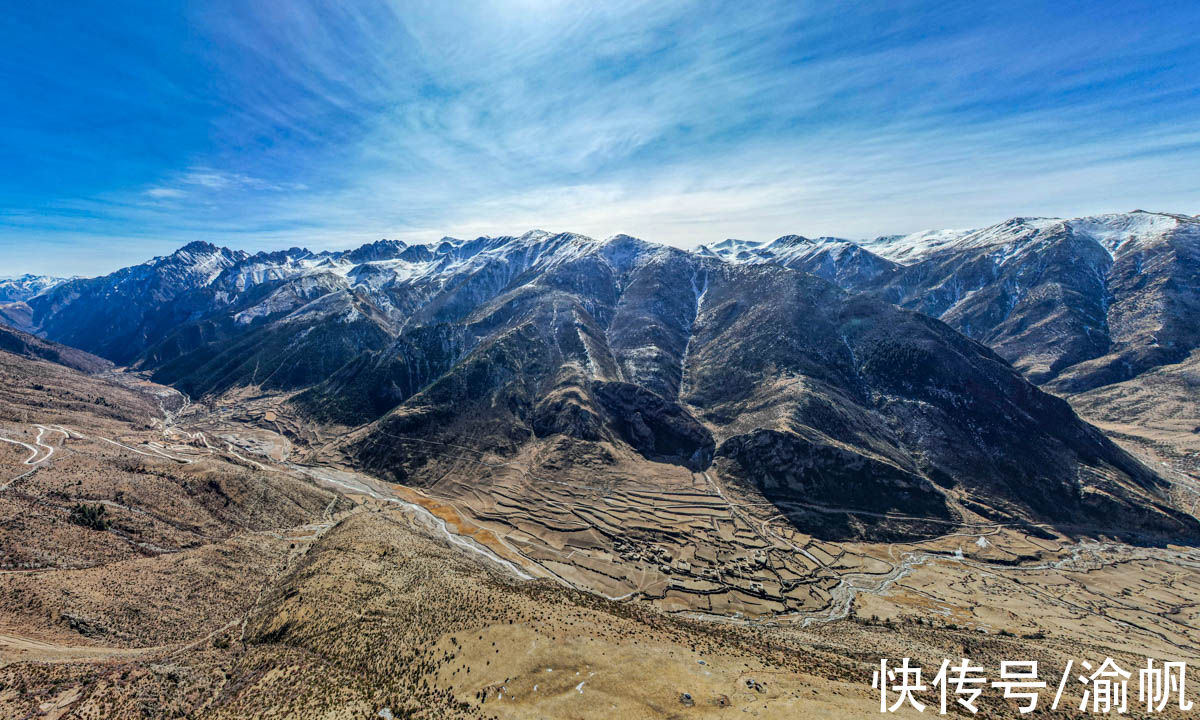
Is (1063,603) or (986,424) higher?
(986,424)

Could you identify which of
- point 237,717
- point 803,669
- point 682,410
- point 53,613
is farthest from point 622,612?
point 682,410

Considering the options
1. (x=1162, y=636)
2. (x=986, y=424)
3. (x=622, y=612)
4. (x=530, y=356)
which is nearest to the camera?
(x=622, y=612)

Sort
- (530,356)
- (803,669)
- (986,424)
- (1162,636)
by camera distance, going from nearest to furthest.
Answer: (803,669)
(1162,636)
(986,424)
(530,356)

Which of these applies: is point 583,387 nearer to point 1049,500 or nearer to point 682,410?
point 682,410

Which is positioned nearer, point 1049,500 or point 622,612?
point 622,612

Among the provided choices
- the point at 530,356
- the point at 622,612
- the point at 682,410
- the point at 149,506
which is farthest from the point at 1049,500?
the point at 149,506

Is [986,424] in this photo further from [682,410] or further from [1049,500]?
[682,410]

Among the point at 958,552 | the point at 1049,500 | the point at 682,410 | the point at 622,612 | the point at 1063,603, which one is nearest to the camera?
the point at 622,612

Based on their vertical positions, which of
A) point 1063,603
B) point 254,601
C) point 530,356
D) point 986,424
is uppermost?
point 530,356

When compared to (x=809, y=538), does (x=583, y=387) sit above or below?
above
